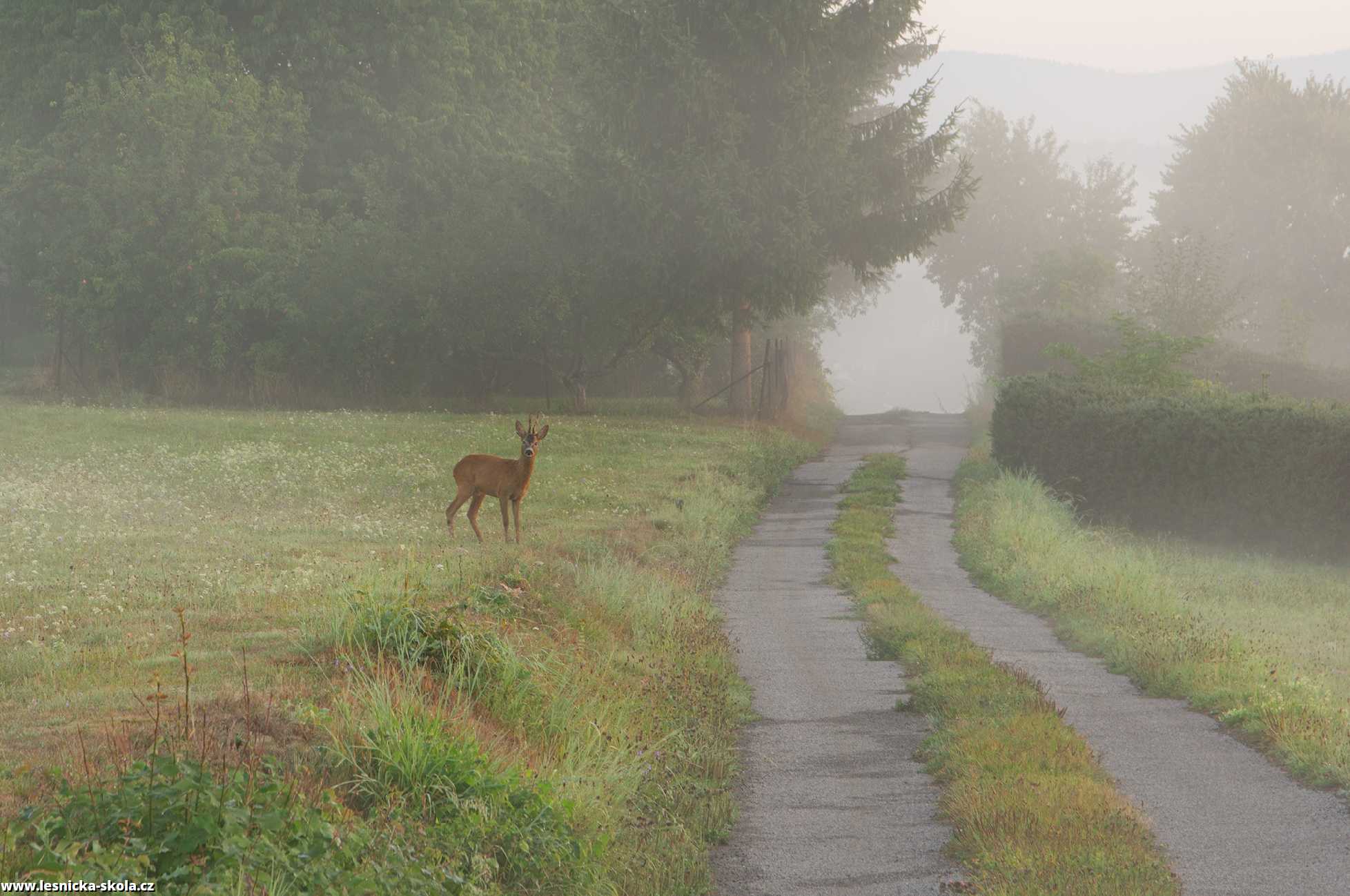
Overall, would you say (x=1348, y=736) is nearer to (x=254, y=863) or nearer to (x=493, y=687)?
(x=493, y=687)

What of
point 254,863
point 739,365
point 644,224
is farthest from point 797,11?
point 254,863

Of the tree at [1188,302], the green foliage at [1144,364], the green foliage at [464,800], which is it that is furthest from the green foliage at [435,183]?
the green foliage at [464,800]

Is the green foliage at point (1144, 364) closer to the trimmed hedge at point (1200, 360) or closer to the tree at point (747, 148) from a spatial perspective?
the tree at point (747, 148)

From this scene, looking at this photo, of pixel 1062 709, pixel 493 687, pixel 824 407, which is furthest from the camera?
pixel 824 407

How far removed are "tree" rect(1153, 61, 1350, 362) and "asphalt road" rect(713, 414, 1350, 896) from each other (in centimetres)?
5587

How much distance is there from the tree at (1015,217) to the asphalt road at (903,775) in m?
53.2

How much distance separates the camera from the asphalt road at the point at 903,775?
784cm

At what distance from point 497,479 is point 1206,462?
1313cm

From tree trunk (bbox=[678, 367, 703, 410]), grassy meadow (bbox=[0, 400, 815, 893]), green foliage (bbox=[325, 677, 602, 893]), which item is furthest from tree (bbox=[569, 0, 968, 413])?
green foliage (bbox=[325, 677, 602, 893])

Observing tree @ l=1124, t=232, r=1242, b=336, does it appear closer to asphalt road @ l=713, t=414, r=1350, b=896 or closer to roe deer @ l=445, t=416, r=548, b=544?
asphalt road @ l=713, t=414, r=1350, b=896

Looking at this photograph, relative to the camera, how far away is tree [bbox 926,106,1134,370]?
232 ft

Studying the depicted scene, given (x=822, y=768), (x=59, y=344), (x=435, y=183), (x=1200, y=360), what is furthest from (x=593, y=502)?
(x=1200, y=360)

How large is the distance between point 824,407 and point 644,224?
619 inches

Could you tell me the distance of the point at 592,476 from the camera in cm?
2542
